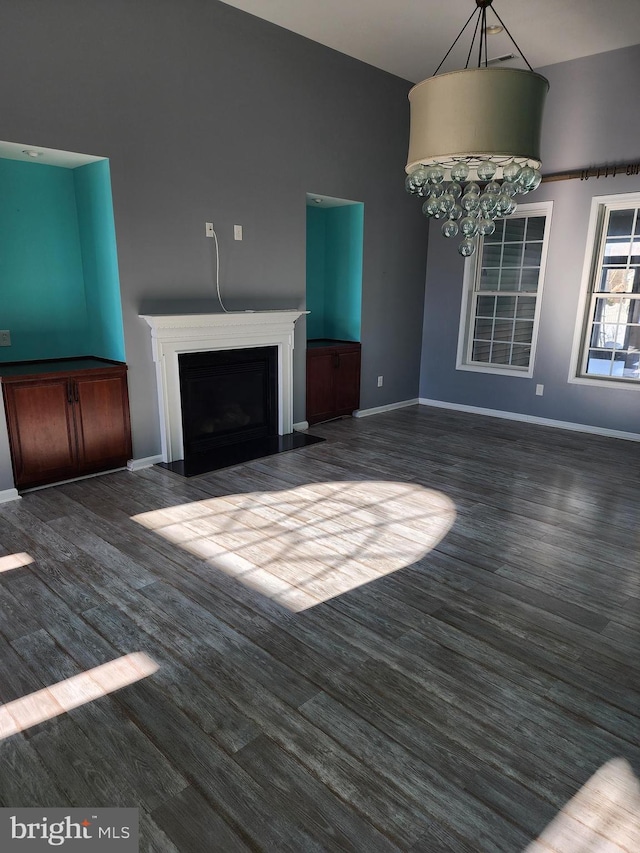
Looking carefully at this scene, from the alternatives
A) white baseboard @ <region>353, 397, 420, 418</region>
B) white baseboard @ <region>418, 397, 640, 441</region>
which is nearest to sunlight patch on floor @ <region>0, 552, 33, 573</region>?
white baseboard @ <region>353, 397, 420, 418</region>

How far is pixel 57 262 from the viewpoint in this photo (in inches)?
163

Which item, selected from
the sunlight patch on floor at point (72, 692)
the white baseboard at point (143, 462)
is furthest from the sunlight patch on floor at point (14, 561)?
the white baseboard at point (143, 462)

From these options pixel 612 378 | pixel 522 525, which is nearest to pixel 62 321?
pixel 522 525

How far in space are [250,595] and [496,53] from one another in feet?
17.2

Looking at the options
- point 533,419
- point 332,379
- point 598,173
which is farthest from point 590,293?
point 332,379

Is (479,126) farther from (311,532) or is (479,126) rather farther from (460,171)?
(311,532)

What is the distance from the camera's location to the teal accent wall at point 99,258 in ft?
12.8

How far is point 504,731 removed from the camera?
183cm

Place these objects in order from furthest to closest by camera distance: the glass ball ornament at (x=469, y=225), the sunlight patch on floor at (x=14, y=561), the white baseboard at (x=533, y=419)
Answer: the white baseboard at (x=533, y=419), the glass ball ornament at (x=469, y=225), the sunlight patch on floor at (x=14, y=561)

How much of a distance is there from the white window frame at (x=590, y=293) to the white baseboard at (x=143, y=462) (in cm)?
416

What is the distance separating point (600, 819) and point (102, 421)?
363 centimetres

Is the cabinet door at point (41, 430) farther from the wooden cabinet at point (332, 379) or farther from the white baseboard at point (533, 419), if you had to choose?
the white baseboard at point (533, 419)

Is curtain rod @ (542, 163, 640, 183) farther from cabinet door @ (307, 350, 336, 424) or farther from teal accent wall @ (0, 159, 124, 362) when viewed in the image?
teal accent wall @ (0, 159, 124, 362)

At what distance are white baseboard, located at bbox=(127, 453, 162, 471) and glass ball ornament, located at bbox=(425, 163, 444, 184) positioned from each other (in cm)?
291
